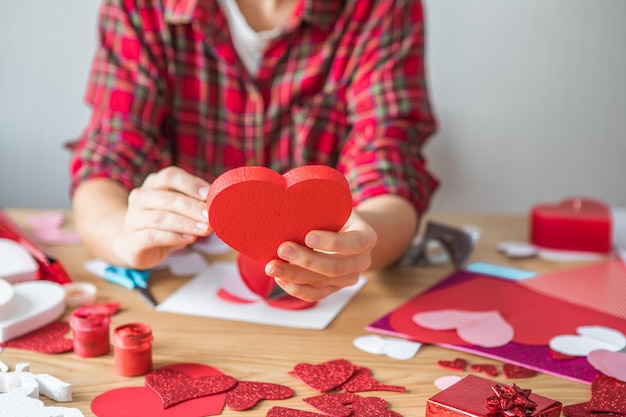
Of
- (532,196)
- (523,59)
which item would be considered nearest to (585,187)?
(532,196)

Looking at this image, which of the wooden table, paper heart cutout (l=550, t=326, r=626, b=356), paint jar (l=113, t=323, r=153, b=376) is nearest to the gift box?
the wooden table

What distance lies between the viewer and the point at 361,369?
78cm

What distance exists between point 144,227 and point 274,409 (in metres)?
0.31

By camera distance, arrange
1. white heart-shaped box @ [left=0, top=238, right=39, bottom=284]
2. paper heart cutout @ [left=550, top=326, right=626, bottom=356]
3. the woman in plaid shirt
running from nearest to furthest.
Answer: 1. paper heart cutout @ [left=550, top=326, right=626, bottom=356]
2. white heart-shaped box @ [left=0, top=238, right=39, bottom=284]
3. the woman in plaid shirt

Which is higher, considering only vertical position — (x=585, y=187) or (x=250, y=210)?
(x=250, y=210)

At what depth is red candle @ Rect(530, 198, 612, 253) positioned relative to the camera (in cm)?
122

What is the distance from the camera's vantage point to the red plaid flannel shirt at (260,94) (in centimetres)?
118

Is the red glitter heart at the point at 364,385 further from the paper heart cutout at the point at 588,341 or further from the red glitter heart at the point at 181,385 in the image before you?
the paper heart cutout at the point at 588,341

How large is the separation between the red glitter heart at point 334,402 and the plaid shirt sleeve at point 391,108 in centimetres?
45

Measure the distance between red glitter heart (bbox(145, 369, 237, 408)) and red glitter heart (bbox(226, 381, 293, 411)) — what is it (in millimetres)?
11

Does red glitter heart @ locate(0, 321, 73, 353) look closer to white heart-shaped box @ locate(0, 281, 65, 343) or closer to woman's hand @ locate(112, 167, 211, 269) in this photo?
white heart-shaped box @ locate(0, 281, 65, 343)

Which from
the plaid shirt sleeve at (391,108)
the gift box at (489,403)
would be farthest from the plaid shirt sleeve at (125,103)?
the gift box at (489,403)

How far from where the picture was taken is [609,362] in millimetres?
808

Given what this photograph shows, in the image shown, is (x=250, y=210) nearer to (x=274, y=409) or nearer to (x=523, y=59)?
(x=274, y=409)
